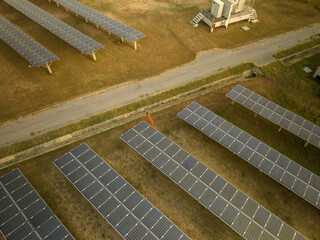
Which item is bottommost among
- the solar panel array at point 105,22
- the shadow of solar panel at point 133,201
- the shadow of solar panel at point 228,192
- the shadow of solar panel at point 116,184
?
the shadow of solar panel at point 133,201

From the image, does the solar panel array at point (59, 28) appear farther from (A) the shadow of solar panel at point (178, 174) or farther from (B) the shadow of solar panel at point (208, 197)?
(B) the shadow of solar panel at point (208, 197)

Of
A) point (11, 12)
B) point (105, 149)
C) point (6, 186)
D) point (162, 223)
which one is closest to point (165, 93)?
point (105, 149)

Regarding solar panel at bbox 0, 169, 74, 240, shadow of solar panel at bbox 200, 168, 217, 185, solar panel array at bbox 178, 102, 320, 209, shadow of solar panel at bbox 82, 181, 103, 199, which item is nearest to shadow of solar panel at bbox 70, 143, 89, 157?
shadow of solar panel at bbox 82, 181, 103, 199

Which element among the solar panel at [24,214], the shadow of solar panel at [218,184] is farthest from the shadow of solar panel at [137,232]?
the shadow of solar panel at [218,184]

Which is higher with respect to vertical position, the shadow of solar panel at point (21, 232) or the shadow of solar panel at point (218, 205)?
the shadow of solar panel at point (218, 205)

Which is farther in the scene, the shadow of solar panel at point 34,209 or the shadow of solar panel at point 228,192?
the shadow of solar panel at point 228,192

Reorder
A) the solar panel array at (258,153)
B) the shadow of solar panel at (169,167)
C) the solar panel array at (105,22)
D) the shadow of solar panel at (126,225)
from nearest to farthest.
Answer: the shadow of solar panel at (126,225) → the solar panel array at (258,153) → the shadow of solar panel at (169,167) → the solar panel array at (105,22)
